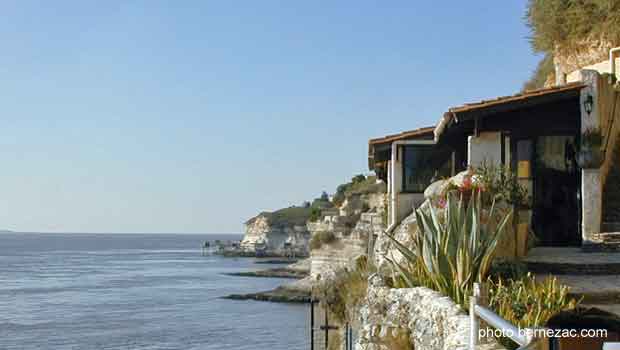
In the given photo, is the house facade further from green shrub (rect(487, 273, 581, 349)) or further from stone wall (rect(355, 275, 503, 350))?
green shrub (rect(487, 273, 581, 349))

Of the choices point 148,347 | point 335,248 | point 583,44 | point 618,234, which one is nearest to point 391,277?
point 618,234

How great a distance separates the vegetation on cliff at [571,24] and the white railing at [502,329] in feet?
76.1

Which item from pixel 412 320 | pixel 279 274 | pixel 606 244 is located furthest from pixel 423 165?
pixel 279 274

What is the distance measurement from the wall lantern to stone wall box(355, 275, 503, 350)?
24.1ft

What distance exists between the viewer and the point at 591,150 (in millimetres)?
17219

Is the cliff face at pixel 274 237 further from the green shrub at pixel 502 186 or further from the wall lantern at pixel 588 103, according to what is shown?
the green shrub at pixel 502 186

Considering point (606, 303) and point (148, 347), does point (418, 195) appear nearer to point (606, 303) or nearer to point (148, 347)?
point (606, 303)

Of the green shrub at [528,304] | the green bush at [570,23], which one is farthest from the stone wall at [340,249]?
the green shrub at [528,304]

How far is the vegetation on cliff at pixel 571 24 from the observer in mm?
27906

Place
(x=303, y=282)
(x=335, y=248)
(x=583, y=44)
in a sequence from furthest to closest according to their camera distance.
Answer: (x=303, y=282)
(x=335, y=248)
(x=583, y=44)

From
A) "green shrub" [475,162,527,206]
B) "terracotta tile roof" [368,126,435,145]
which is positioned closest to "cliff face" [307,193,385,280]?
"terracotta tile roof" [368,126,435,145]

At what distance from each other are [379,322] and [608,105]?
9.80m

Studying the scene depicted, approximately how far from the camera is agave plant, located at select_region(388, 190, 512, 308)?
11688 millimetres

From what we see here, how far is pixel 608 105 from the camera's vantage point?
18672 mm
